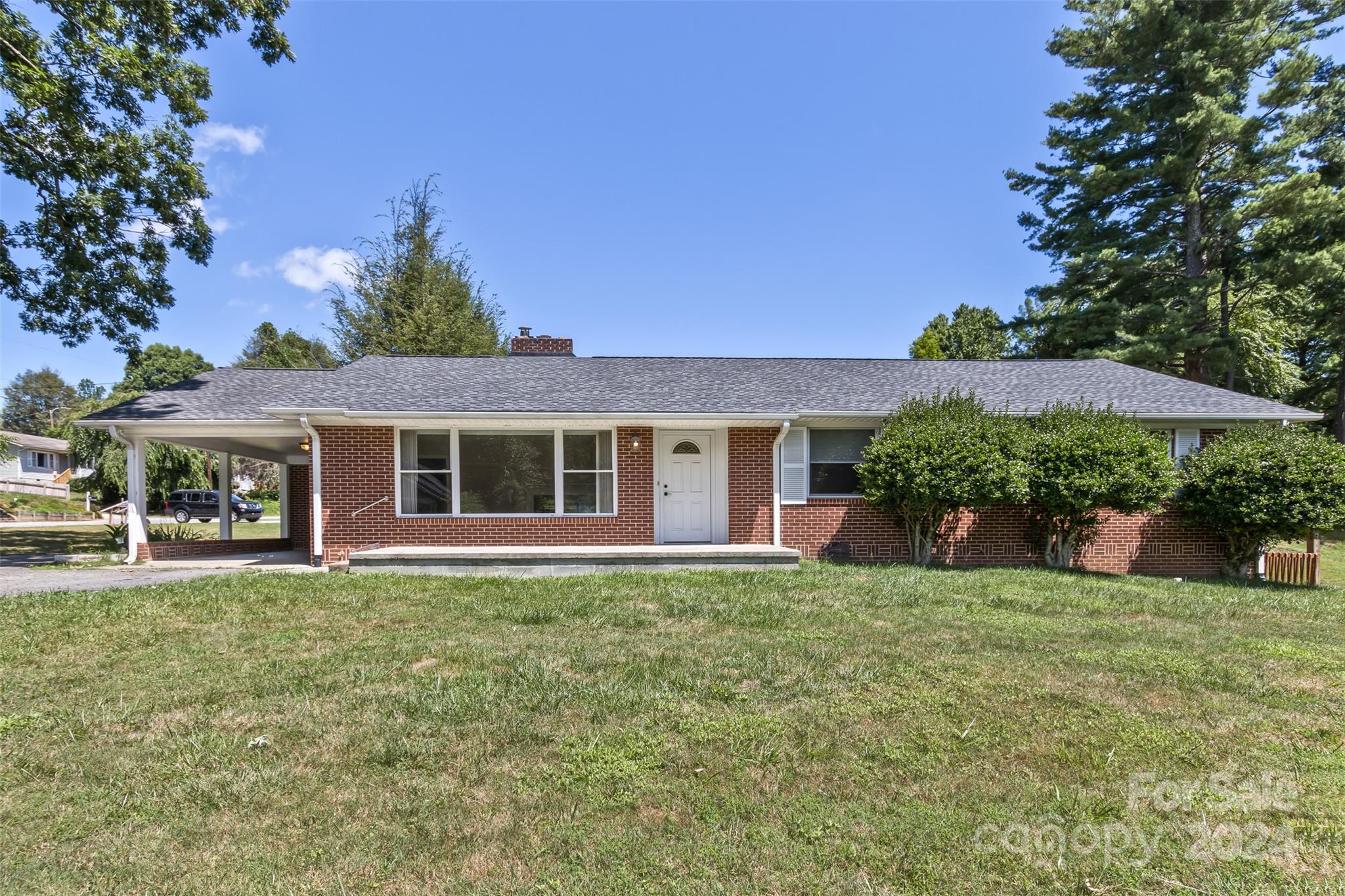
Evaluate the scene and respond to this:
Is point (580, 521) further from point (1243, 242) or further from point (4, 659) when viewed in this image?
point (1243, 242)

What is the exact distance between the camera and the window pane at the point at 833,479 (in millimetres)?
11180

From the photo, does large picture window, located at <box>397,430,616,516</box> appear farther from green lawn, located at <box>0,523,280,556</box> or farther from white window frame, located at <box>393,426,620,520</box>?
green lawn, located at <box>0,523,280,556</box>

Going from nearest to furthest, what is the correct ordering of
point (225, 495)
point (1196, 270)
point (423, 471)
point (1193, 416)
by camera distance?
1. point (423, 471)
2. point (1193, 416)
3. point (225, 495)
4. point (1196, 270)

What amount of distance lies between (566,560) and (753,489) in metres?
3.68

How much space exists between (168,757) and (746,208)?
16.6 m

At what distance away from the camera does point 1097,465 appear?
973 centimetres

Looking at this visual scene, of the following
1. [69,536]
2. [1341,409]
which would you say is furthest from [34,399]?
[1341,409]

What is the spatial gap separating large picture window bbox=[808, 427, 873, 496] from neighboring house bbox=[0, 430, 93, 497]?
47.4 meters

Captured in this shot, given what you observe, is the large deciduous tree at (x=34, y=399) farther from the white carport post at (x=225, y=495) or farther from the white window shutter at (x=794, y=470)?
the white window shutter at (x=794, y=470)

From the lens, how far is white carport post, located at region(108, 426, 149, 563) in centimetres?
1048

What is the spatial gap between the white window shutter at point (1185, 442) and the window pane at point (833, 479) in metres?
5.81

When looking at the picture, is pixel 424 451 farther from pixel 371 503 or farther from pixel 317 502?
pixel 317 502

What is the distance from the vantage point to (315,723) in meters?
3.74

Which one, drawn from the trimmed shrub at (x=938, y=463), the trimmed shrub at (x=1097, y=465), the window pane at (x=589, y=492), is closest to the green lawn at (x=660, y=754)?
the trimmed shrub at (x=938, y=463)
